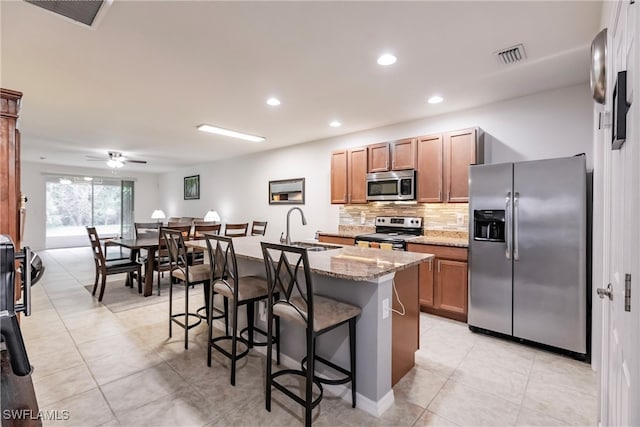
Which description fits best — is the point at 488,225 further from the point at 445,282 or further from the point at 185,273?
the point at 185,273

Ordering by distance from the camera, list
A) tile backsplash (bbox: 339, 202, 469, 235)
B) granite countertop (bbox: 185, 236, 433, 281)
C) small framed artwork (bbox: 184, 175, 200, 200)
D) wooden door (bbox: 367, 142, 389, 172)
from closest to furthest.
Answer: granite countertop (bbox: 185, 236, 433, 281), tile backsplash (bbox: 339, 202, 469, 235), wooden door (bbox: 367, 142, 389, 172), small framed artwork (bbox: 184, 175, 200, 200)

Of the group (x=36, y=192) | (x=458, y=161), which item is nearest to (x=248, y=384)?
(x=458, y=161)

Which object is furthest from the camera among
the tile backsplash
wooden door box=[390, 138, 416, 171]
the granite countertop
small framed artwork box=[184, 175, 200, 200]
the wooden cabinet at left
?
small framed artwork box=[184, 175, 200, 200]

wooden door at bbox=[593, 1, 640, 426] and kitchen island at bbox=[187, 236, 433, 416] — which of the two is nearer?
wooden door at bbox=[593, 1, 640, 426]

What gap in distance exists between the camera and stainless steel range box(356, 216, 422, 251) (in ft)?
12.1

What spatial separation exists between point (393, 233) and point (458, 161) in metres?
1.33

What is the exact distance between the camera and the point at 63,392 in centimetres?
208

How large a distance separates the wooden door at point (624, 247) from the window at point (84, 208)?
11.6 meters

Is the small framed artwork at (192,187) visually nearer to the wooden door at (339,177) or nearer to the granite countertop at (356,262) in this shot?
the wooden door at (339,177)

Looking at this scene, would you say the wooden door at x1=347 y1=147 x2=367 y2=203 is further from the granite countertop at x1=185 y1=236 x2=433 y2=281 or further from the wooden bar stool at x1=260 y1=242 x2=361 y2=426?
the wooden bar stool at x1=260 y1=242 x2=361 y2=426

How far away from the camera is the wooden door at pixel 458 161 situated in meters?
3.48

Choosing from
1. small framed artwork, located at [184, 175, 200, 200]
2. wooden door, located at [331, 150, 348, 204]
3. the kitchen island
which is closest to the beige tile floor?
the kitchen island

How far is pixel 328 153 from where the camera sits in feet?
17.7

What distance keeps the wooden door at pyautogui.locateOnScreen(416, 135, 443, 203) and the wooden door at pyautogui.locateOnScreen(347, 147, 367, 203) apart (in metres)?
0.82
